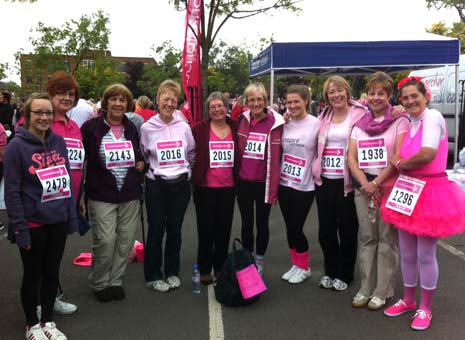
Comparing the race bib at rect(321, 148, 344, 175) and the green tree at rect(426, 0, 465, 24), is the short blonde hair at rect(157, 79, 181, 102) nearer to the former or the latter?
the race bib at rect(321, 148, 344, 175)

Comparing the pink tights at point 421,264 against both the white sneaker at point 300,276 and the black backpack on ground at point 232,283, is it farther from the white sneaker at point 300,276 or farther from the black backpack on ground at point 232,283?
the black backpack on ground at point 232,283

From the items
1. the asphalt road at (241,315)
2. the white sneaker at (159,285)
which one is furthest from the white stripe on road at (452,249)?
the white sneaker at (159,285)

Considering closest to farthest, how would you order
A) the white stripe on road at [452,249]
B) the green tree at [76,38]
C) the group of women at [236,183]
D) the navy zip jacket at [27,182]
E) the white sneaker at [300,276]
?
the navy zip jacket at [27,182]
the group of women at [236,183]
the white sneaker at [300,276]
the white stripe on road at [452,249]
the green tree at [76,38]

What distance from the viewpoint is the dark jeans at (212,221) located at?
3959 millimetres

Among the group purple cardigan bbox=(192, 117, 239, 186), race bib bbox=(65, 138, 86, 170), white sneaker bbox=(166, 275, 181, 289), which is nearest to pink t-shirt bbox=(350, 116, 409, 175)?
purple cardigan bbox=(192, 117, 239, 186)

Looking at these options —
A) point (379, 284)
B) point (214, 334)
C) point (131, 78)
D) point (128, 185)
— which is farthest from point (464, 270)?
point (131, 78)

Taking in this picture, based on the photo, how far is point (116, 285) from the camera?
12.7 feet

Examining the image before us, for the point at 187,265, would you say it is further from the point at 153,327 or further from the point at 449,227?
the point at 449,227

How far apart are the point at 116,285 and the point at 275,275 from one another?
154 centimetres

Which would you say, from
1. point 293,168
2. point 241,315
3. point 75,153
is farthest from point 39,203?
point 293,168

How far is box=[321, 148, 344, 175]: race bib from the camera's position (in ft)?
12.1

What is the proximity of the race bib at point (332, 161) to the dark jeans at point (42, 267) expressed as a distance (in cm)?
213

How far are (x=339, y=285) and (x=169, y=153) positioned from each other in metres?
1.93

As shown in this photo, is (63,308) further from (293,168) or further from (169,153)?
(293,168)
